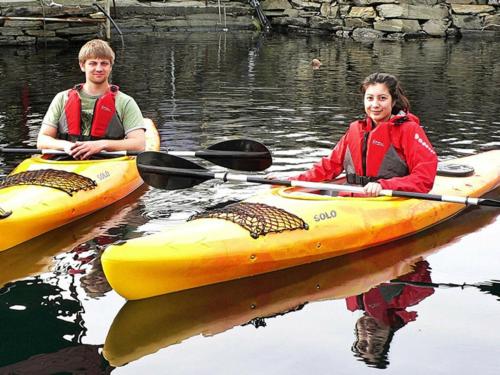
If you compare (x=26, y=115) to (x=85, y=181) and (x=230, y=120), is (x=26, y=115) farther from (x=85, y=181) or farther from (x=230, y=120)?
(x=85, y=181)

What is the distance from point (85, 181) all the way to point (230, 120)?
15.4 feet

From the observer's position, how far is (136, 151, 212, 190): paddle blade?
5633mm

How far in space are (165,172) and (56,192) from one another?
764 millimetres

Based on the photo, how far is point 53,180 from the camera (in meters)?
5.82

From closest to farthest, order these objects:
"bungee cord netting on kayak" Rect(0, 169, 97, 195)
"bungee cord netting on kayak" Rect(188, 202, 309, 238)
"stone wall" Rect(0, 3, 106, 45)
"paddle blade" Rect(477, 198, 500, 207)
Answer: "bungee cord netting on kayak" Rect(188, 202, 309, 238) → "paddle blade" Rect(477, 198, 500, 207) → "bungee cord netting on kayak" Rect(0, 169, 97, 195) → "stone wall" Rect(0, 3, 106, 45)

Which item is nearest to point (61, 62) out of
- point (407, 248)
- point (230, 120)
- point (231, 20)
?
point (230, 120)

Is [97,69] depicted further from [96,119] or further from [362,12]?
[362,12]

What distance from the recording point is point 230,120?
34.6ft

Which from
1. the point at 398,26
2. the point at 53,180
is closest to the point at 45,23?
the point at 398,26

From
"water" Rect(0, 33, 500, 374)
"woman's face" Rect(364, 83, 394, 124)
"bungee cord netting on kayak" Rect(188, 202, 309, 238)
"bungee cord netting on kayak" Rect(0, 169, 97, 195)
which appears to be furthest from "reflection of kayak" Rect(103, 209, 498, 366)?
"bungee cord netting on kayak" Rect(0, 169, 97, 195)

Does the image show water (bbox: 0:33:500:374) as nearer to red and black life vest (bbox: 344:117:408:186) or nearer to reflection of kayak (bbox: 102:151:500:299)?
reflection of kayak (bbox: 102:151:500:299)

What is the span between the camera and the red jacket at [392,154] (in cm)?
543

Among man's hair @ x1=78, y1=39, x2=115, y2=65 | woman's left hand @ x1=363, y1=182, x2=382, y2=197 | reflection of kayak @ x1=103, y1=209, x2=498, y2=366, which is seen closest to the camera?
reflection of kayak @ x1=103, y1=209, x2=498, y2=366

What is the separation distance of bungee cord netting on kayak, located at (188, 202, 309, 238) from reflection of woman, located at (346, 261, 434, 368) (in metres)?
0.59
